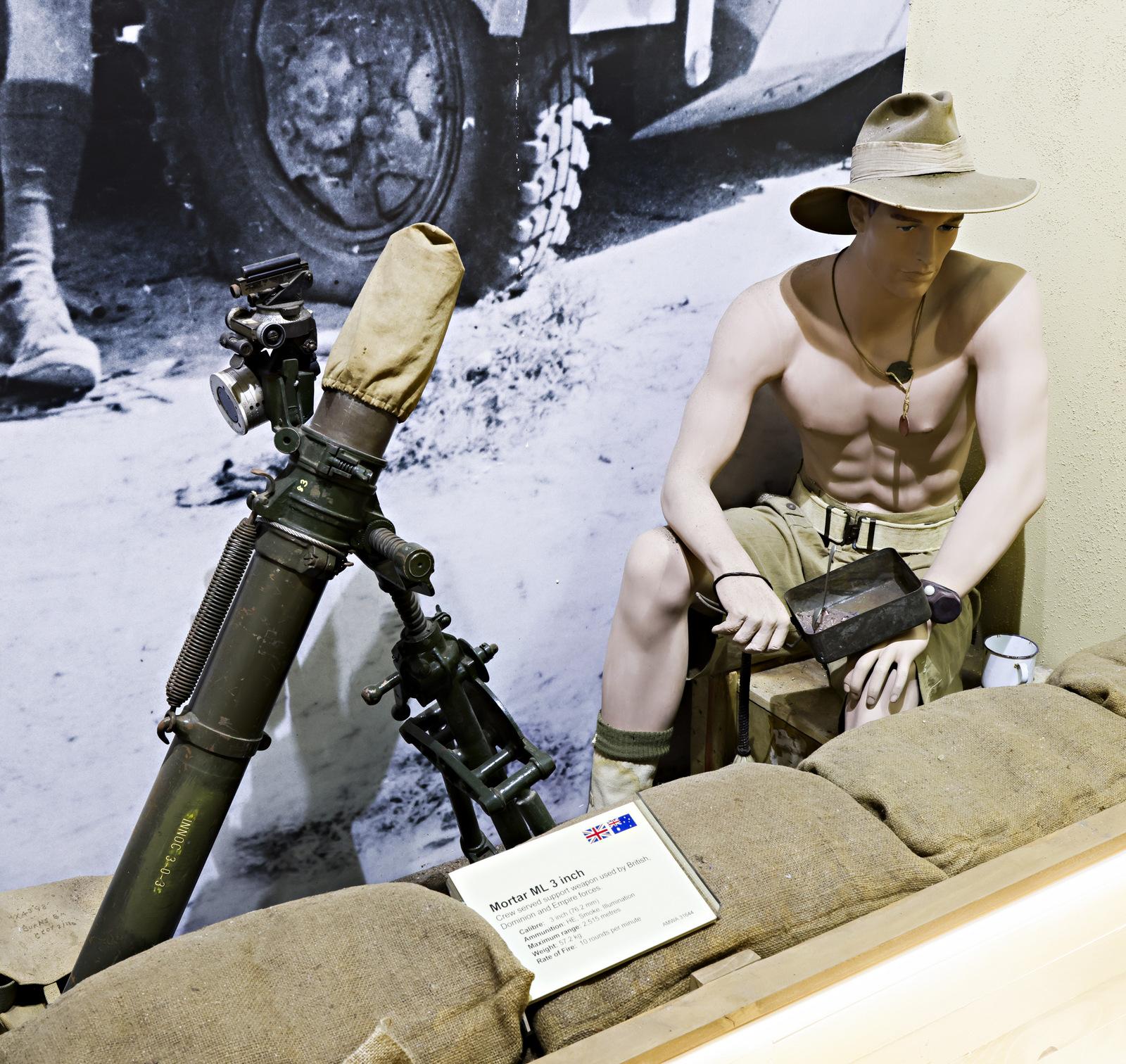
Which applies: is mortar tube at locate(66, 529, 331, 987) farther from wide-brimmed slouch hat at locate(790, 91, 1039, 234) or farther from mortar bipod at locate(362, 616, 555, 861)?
wide-brimmed slouch hat at locate(790, 91, 1039, 234)

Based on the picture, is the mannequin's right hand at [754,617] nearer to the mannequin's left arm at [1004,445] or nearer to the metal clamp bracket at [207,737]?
the mannequin's left arm at [1004,445]

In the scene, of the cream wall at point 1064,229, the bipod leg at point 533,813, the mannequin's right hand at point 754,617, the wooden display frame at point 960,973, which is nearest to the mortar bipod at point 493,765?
the bipod leg at point 533,813

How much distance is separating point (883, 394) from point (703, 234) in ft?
1.75

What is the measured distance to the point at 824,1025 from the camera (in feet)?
3.89

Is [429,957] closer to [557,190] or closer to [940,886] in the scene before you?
[940,886]

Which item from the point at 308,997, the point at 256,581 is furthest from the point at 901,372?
the point at 308,997

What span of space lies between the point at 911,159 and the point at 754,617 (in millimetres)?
797

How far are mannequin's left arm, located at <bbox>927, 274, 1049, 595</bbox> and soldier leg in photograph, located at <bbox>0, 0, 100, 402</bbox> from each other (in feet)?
4.99

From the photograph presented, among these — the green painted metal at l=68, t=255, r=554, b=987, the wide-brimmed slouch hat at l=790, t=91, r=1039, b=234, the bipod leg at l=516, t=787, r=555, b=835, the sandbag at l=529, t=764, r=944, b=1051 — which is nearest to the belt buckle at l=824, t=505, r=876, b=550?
the wide-brimmed slouch hat at l=790, t=91, r=1039, b=234

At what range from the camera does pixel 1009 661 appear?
241cm

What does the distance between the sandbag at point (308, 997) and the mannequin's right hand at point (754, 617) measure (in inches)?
28.2

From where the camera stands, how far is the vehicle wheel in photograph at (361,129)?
1.75 meters

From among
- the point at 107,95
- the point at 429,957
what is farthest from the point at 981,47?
the point at 429,957

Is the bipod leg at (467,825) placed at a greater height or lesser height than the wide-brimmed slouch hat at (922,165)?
lesser
